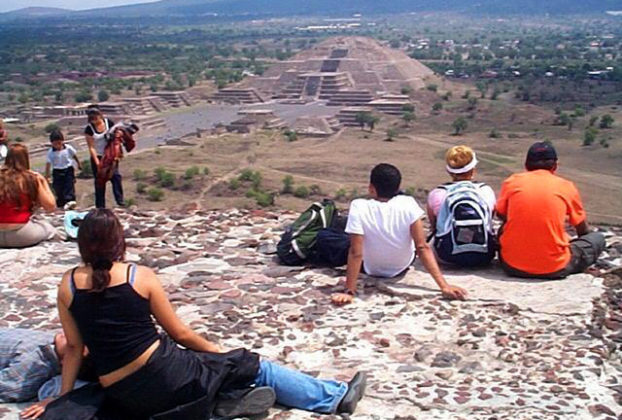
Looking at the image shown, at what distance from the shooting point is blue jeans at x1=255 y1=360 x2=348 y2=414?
343cm

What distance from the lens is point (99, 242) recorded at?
9.84 ft

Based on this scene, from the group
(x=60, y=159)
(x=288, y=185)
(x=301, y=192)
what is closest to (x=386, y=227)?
(x=60, y=159)

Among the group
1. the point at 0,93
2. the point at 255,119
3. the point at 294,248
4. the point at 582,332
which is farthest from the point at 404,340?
the point at 0,93

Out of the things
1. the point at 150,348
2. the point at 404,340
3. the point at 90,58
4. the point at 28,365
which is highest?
the point at 150,348

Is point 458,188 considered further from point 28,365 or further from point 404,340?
point 28,365

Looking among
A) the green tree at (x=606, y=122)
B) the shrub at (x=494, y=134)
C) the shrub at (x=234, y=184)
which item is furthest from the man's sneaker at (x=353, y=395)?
the green tree at (x=606, y=122)

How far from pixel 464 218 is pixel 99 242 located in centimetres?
275

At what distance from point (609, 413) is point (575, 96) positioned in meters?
51.0

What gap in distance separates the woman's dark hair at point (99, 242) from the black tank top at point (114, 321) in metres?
0.06

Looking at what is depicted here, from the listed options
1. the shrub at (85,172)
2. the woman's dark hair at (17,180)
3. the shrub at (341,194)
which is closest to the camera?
the woman's dark hair at (17,180)

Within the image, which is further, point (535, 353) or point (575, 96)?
point (575, 96)

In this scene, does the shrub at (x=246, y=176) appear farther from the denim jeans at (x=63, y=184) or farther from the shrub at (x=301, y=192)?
the denim jeans at (x=63, y=184)

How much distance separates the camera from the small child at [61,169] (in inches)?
323

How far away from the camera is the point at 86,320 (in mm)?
3014
